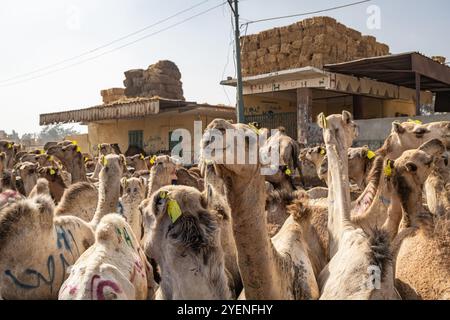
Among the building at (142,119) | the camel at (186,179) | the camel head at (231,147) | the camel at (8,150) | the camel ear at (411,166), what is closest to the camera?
the camel head at (231,147)

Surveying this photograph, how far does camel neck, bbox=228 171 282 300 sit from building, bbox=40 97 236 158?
17.0m

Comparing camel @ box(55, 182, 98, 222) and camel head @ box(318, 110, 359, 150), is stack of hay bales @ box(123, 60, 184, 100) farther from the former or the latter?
camel head @ box(318, 110, 359, 150)

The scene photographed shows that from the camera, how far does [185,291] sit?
249cm

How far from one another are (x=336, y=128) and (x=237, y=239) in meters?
2.48

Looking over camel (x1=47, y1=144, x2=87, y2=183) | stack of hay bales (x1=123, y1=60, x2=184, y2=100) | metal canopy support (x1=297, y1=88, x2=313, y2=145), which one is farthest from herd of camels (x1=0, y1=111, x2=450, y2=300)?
stack of hay bales (x1=123, y1=60, x2=184, y2=100)

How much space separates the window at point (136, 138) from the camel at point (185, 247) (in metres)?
21.3

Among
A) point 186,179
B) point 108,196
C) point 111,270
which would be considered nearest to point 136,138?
point 186,179

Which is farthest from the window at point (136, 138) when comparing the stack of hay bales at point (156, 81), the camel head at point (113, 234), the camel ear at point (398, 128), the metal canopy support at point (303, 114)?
the camel head at point (113, 234)

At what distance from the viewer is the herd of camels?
2.62 meters

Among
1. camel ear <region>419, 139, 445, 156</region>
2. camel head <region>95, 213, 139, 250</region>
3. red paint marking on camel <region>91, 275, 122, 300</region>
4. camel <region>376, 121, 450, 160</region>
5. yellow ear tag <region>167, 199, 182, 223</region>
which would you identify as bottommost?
red paint marking on camel <region>91, 275, 122, 300</region>

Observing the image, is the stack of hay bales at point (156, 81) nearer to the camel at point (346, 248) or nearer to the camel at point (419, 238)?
the camel at point (346, 248)

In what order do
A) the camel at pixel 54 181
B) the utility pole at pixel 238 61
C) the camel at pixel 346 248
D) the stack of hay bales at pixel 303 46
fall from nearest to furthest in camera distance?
the camel at pixel 346 248, the camel at pixel 54 181, the utility pole at pixel 238 61, the stack of hay bales at pixel 303 46

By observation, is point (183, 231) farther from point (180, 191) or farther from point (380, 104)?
point (380, 104)

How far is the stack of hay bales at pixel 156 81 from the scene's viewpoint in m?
29.7
